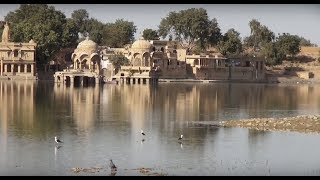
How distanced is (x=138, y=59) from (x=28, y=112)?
97.1 feet

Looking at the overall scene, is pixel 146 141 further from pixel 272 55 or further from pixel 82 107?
pixel 272 55

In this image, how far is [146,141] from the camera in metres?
20.2

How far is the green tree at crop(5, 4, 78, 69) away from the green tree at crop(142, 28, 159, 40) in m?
5.37

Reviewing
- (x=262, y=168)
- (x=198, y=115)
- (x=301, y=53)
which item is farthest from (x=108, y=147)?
→ (x=301, y=53)

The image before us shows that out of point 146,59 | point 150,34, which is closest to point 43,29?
point 146,59

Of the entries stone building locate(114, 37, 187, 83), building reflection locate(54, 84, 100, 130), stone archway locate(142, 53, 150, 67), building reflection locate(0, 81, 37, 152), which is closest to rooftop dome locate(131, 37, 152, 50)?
stone building locate(114, 37, 187, 83)

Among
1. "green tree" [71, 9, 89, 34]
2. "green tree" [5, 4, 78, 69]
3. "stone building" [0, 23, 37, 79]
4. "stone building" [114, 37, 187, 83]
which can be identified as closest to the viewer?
"stone building" [0, 23, 37, 79]

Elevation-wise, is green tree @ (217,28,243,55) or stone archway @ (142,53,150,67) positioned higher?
green tree @ (217,28,243,55)

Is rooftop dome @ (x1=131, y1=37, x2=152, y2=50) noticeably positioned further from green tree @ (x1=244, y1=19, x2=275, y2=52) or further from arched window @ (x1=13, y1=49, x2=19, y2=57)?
green tree @ (x1=244, y1=19, x2=275, y2=52)

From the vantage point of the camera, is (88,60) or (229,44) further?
(229,44)

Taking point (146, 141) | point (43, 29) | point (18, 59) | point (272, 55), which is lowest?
point (146, 141)

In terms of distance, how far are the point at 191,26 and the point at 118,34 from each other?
6660mm

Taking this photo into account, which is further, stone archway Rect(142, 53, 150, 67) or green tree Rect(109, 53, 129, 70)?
stone archway Rect(142, 53, 150, 67)

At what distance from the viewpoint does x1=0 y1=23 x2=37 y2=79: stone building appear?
180 feet
